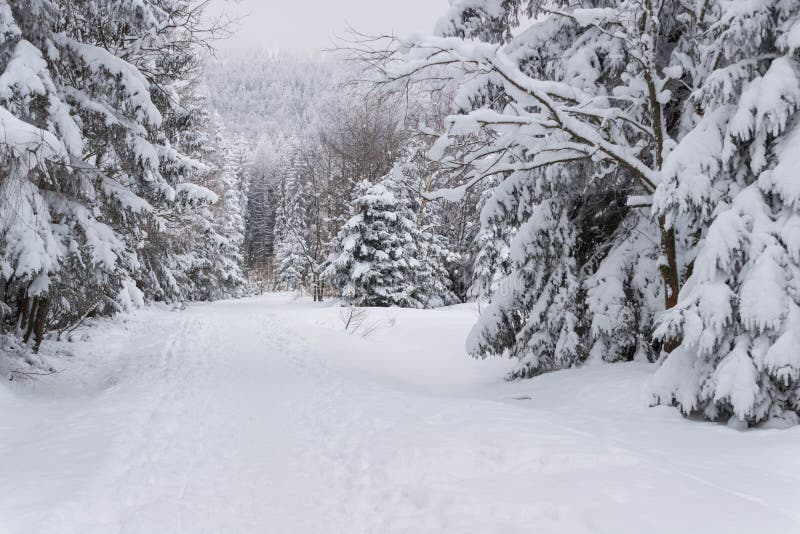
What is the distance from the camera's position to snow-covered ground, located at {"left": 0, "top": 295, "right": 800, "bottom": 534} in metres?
2.94

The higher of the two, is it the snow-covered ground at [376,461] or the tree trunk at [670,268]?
the tree trunk at [670,268]

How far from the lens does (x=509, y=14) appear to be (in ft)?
24.1

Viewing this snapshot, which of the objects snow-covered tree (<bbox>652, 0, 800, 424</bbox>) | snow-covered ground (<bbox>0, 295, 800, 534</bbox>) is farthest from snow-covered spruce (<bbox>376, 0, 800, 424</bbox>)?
snow-covered ground (<bbox>0, 295, 800, 534</bbox>)

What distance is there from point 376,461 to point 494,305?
13.1 ft

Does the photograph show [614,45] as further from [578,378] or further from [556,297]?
[578,378]

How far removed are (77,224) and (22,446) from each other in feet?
10.2

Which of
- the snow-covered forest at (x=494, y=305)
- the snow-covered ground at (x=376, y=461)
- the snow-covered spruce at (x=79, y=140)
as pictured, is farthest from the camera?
the snow-covered spruce at (x=79, y=140)

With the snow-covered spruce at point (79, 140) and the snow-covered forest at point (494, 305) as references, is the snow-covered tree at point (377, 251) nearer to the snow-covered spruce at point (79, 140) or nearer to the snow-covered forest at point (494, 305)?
the snow-covered forest at point (494, 305)

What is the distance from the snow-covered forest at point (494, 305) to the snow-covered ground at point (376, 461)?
0.09 feet

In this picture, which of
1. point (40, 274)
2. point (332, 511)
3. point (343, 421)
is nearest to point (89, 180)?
point (40, 274)

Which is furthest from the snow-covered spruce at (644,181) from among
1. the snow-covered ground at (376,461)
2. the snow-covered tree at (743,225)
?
the snow-covered ground at (376,461)

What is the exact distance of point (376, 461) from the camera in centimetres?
430

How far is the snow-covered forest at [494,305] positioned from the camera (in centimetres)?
345

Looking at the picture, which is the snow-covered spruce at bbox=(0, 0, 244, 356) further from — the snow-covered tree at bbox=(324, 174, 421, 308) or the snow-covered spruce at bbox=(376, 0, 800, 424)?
the snow-covered tree at bbox=(324, 174, 421, 308)
